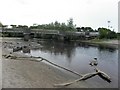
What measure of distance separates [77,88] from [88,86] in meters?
3.10

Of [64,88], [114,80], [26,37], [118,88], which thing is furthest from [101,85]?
[26,37]

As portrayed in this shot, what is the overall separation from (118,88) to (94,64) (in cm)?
2391

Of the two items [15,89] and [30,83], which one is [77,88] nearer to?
[30,83]

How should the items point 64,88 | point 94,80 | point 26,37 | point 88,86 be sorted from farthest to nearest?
point 26,37 < point 94,80 < point 88,86 < point 64,88

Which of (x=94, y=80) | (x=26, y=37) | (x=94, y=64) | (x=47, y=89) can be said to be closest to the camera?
(x=47, y=89)

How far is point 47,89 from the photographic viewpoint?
88.5ft

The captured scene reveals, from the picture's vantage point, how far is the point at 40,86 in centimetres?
2775

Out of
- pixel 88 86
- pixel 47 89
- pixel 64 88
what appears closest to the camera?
pixel 47 89

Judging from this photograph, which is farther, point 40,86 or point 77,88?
point 77,88

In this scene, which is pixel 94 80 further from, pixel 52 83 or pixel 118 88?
pixel 52 83

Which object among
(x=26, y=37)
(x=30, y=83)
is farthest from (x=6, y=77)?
(x=26, y=37)

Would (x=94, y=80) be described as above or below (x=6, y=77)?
below

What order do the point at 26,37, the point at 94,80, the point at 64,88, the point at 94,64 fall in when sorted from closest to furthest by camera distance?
the point at 64,88
the point at 94,80
the point at 94,64
the point at 26,37

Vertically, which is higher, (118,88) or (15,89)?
(15,89)
